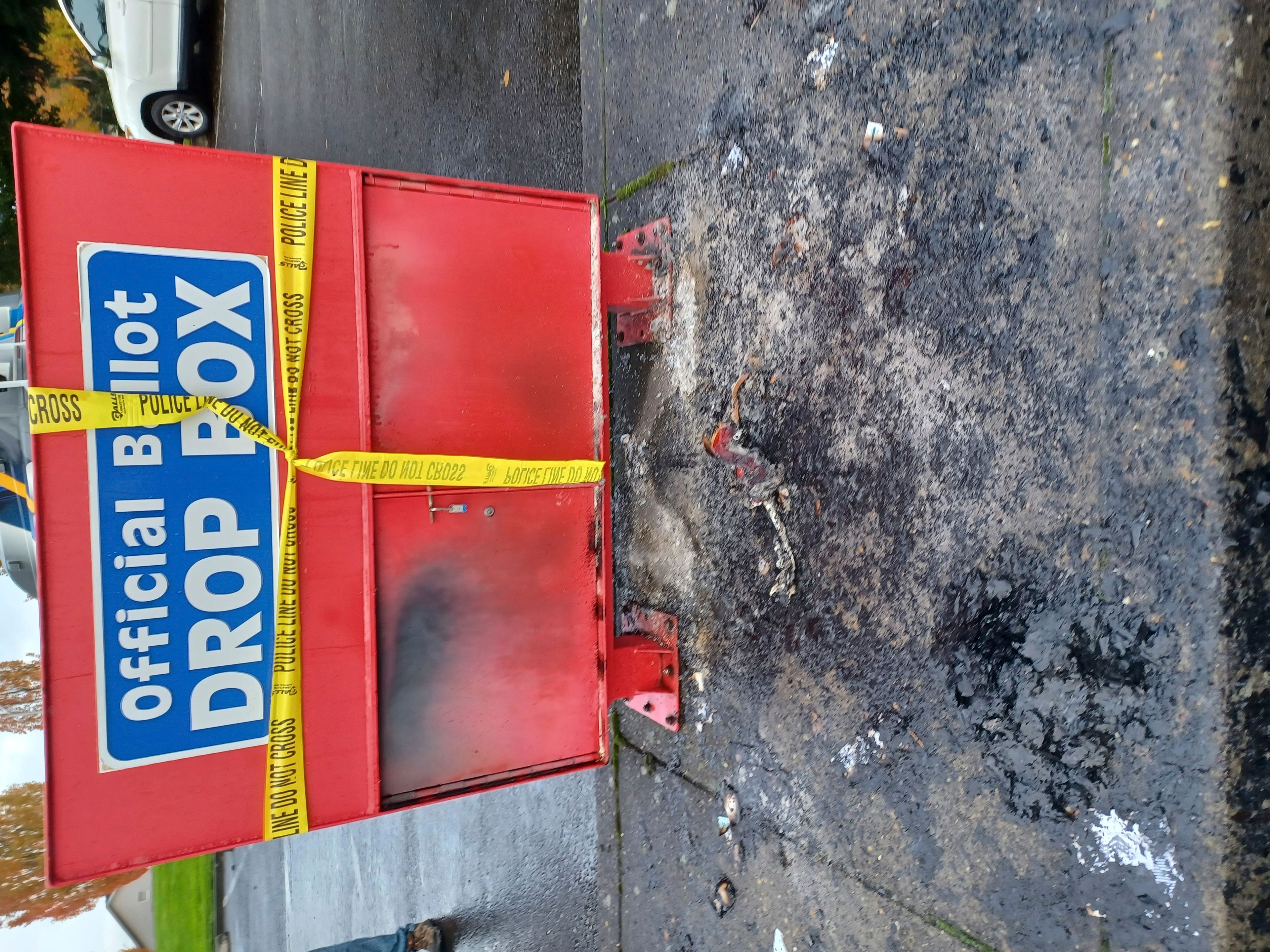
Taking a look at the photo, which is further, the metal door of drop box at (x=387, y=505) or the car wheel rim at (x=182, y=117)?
the car wheel rim at (x=182, y=117)

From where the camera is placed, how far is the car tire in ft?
24.5

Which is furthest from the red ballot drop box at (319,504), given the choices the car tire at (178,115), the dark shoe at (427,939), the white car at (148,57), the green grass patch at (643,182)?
the car tire at (178,115)

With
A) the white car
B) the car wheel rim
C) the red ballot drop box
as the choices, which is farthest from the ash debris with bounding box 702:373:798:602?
the car wheel rim

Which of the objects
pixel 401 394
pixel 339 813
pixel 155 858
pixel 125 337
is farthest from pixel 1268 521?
pixel 155 858

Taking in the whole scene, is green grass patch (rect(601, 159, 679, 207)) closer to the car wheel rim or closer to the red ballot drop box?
the red ballot drop box

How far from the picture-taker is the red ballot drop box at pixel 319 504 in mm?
1827

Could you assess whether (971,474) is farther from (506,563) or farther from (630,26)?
(630,26)

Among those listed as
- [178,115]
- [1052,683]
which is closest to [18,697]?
[178,115]

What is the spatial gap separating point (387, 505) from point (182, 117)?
788 centimetres

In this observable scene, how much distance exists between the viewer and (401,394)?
7.16 feet

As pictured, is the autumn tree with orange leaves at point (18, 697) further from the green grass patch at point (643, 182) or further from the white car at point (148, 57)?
the green grass patch at point (643, 182)

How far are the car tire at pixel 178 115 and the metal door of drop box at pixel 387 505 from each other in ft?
23.8

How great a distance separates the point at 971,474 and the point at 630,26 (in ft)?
7.38

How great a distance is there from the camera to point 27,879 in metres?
8.91
